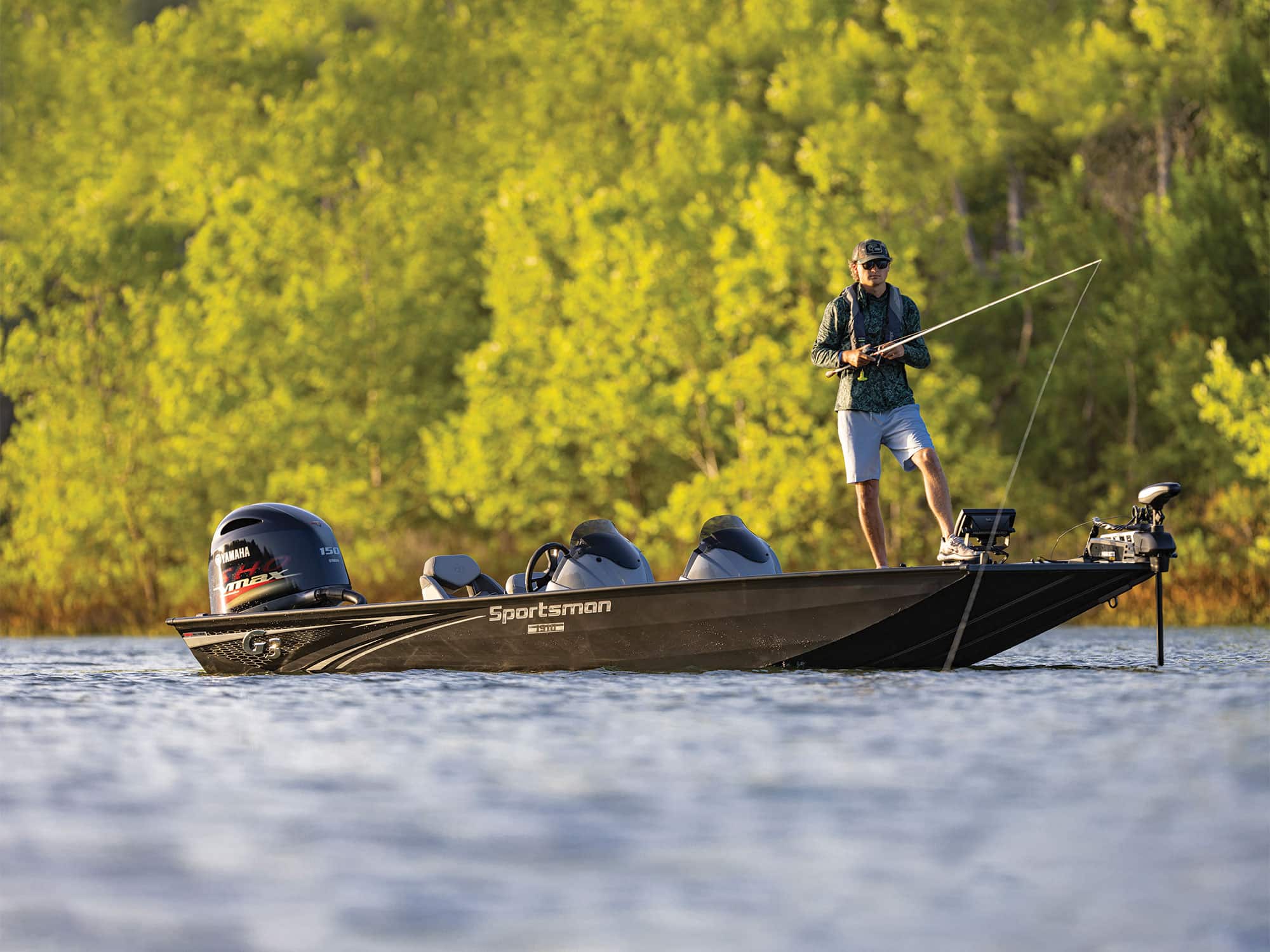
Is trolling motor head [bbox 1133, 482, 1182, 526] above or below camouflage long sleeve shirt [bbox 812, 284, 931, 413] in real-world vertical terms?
below

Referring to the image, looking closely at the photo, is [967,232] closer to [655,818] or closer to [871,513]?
[871,513]

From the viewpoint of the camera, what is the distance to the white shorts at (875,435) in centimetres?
1156

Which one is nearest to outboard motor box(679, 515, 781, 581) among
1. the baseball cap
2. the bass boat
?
the bass boat

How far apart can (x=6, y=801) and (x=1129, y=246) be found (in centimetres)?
3017

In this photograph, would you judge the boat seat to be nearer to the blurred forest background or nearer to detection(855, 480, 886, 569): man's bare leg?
detection(855, 480, 886, 569): man's bare leg

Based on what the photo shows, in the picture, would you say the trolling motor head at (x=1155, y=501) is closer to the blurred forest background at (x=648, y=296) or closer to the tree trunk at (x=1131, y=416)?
the blurred forest background at (x=648, y=296)

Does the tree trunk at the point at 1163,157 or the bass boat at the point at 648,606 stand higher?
the tree trunk at the point at 1163,157

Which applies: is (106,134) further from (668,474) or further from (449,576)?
(449,576)

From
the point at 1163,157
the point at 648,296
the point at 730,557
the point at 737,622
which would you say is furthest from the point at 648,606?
the point at 1163,157

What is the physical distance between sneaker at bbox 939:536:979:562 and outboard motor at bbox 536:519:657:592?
86.5 inches

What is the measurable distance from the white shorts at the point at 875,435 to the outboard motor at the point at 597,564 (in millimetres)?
1832

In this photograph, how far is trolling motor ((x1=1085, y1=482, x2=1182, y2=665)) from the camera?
1139 cm

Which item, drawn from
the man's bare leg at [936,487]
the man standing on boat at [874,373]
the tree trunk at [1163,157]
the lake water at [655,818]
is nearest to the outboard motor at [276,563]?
the lake water at [655,818]

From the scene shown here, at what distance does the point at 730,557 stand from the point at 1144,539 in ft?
8.42
